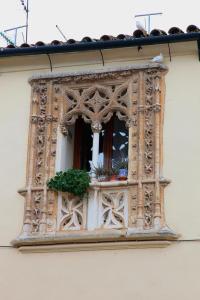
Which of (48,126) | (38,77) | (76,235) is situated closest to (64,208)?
(76,235)

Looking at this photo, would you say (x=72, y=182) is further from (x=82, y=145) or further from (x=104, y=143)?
(x=82, y=145)

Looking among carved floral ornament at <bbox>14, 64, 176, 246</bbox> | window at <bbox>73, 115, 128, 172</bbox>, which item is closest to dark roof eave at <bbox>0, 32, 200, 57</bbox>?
carved floral ornament at <bbox>14, 64, 176, 246</bbox>

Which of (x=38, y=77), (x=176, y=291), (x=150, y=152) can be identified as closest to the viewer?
(x=176, y=291)

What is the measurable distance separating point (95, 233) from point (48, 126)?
77.1 inches

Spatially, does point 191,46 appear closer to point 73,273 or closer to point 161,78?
point 161,78

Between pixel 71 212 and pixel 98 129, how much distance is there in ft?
4.46

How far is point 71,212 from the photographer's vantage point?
1301 centimetres

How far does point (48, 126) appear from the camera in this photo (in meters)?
13.6

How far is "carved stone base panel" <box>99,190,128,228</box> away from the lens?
1279 cm

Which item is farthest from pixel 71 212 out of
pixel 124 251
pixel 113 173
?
pixel 124 251

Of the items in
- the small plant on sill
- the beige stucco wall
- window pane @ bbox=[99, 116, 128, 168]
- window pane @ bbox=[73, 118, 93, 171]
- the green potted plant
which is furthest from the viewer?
window pane @ bbox=[73, 118, 93, 171]

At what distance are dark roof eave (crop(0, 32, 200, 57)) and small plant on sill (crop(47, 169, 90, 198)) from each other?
192 cm

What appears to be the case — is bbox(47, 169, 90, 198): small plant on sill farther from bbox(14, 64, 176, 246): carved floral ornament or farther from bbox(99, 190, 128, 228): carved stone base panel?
bbox(99, 190, 128, 228): carved stone base panel

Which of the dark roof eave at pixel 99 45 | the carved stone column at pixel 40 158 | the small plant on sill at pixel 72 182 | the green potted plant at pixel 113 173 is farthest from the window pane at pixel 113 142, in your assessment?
the dark roof eave at pixel 99 45
